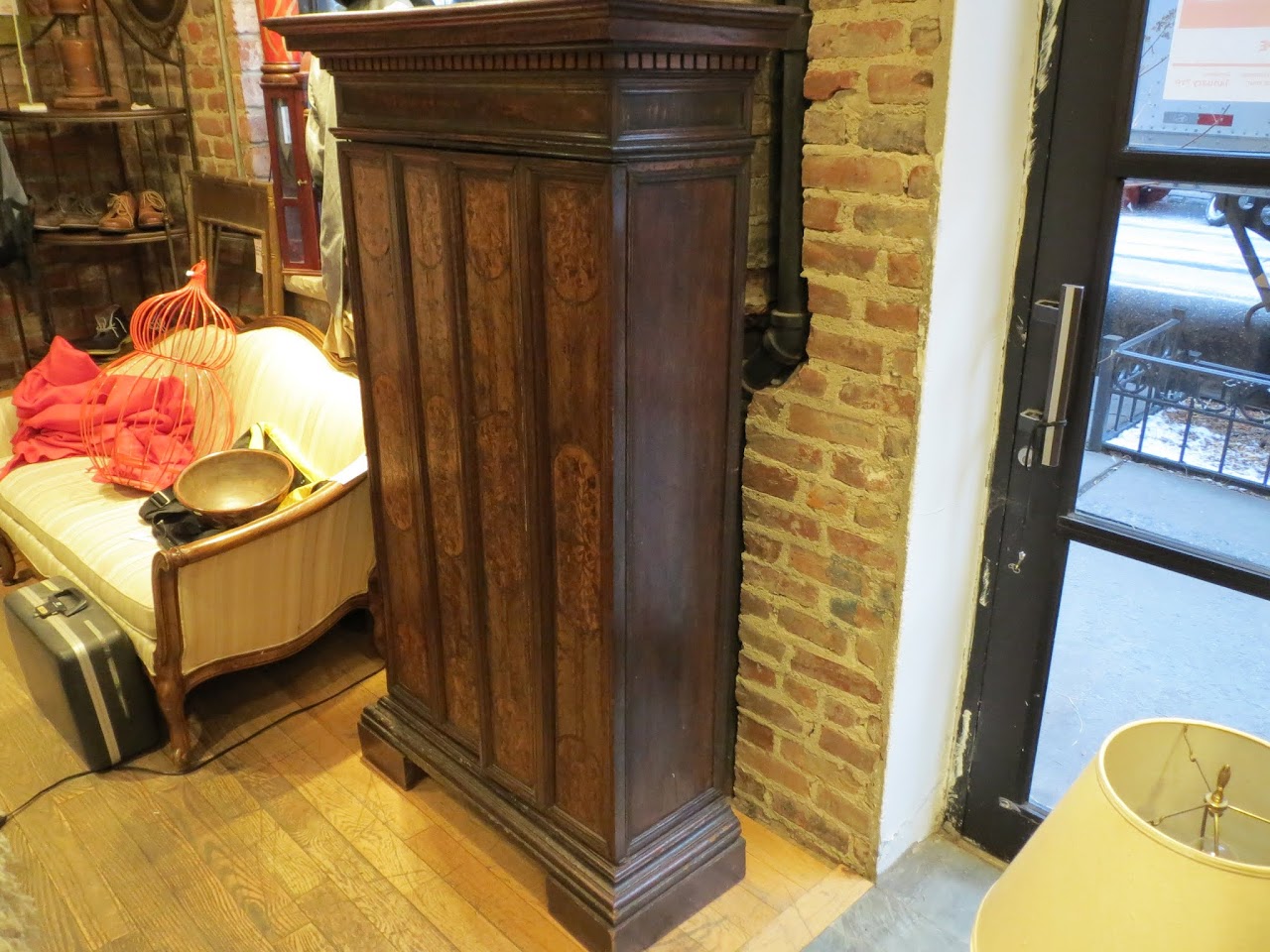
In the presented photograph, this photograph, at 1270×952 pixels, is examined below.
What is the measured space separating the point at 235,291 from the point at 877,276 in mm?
2767

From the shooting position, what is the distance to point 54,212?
370 centimetres

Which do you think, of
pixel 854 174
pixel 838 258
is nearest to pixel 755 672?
pixel 838 258

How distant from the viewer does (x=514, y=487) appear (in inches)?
69.8

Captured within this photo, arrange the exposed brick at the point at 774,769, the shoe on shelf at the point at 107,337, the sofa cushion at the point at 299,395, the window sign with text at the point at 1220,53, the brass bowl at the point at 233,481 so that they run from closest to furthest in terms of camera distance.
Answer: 1. the window sign with text at the point at 1220,53
2. the exposed brick at the point at 774,769
3. the brass bowl at the point at 233,481
4. the sofa cushion at the point at 299,395
5. the shoe on shelf at the point at 107,337

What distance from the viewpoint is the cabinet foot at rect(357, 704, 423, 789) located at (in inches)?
90.2

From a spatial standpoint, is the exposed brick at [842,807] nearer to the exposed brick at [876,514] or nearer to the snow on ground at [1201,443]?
the exposed brick at [876,514]

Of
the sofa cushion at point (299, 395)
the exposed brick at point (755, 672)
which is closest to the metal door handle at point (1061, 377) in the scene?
the exposed brick at point (755, 672)

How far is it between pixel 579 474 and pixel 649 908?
0.83 meters

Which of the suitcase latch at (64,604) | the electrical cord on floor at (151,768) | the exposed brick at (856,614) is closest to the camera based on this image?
the exposed brick at (856,614)

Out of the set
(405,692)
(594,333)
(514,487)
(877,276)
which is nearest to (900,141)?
(877,276)

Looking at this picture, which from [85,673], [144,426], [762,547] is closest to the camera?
[762,547]

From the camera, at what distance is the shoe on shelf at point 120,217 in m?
3.59

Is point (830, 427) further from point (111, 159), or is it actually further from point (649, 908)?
point (111, 159)

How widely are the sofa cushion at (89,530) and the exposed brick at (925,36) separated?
196cm
